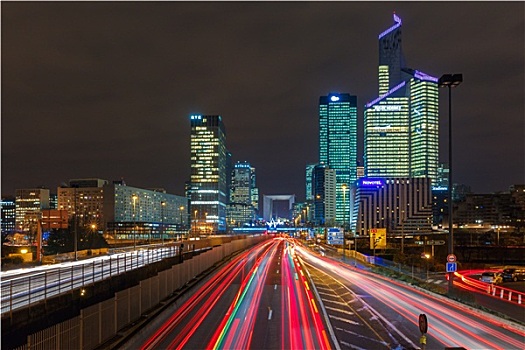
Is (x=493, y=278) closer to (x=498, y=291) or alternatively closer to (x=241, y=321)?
(x=498, y=291)

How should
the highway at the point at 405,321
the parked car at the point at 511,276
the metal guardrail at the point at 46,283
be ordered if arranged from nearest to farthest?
the metal guardrail at the point at 46,283 < the highway at the point at 405,321 < the parked car at the point at 511,276

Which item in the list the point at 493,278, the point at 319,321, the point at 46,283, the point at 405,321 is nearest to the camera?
the point at 46,283

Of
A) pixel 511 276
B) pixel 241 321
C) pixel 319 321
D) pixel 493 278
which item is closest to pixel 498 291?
pixel 493 278

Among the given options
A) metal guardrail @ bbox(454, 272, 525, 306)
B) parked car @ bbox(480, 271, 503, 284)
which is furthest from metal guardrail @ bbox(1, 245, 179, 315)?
parked car @ bbox(480, 271, 503, 284)

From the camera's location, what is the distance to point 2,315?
698 inches

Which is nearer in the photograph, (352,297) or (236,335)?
(236,335)

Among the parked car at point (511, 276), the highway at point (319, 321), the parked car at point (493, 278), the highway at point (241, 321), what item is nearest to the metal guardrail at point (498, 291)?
the parked car at point (493, 278)

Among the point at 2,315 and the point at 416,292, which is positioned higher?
the point at 2,315

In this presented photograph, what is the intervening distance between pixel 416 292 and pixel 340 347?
63.9 ft

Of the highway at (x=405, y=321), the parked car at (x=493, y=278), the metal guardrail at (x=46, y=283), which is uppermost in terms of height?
the metal guardrail at (x=46, y=283)

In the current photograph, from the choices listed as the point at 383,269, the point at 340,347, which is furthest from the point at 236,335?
the point at 383,269

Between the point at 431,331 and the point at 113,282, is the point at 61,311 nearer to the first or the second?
the point at 113,282

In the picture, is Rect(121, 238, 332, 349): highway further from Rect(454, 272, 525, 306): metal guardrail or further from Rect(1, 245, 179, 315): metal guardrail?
Rect(454, 272, 525, 306): metal guardrail

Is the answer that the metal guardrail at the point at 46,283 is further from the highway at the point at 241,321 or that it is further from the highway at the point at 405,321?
the highway at the point at 405,321
